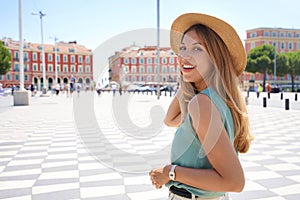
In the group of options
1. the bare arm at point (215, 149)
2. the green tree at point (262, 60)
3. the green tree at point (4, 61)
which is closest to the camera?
the bare arm at point (215, 149)

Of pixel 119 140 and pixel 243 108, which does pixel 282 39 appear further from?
pixel 243 108

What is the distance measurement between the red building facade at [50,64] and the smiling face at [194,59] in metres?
73.8

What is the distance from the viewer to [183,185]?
4.62 ft

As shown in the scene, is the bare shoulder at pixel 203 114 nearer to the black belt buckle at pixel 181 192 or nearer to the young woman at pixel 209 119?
the young woman at pixel 209 119

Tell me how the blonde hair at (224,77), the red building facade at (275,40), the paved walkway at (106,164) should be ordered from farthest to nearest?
the red building facade at (275,40), the paved walkway at (106,164), the blonde hair at (224,77)

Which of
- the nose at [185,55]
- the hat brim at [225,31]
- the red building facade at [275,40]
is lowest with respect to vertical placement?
the nose at [185,55]

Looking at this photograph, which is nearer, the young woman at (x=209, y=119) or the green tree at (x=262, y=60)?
the young woman at (x=209, y=119)

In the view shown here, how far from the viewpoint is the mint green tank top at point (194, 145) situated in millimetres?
1317

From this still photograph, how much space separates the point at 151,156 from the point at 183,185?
4.58m

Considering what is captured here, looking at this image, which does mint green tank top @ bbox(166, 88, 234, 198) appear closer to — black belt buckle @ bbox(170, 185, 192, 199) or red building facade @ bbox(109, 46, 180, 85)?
black belt buckle @ bbox(170, 185, 192, 199)

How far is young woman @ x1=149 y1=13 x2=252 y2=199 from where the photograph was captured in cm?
125

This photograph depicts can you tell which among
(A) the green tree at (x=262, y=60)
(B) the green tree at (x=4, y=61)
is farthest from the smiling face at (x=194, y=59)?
(B) the green tree at (x=4, y=61)

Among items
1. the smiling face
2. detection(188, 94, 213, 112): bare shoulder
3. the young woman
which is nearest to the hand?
the young woman

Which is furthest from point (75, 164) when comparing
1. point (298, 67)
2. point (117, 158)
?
point (298, 67)
